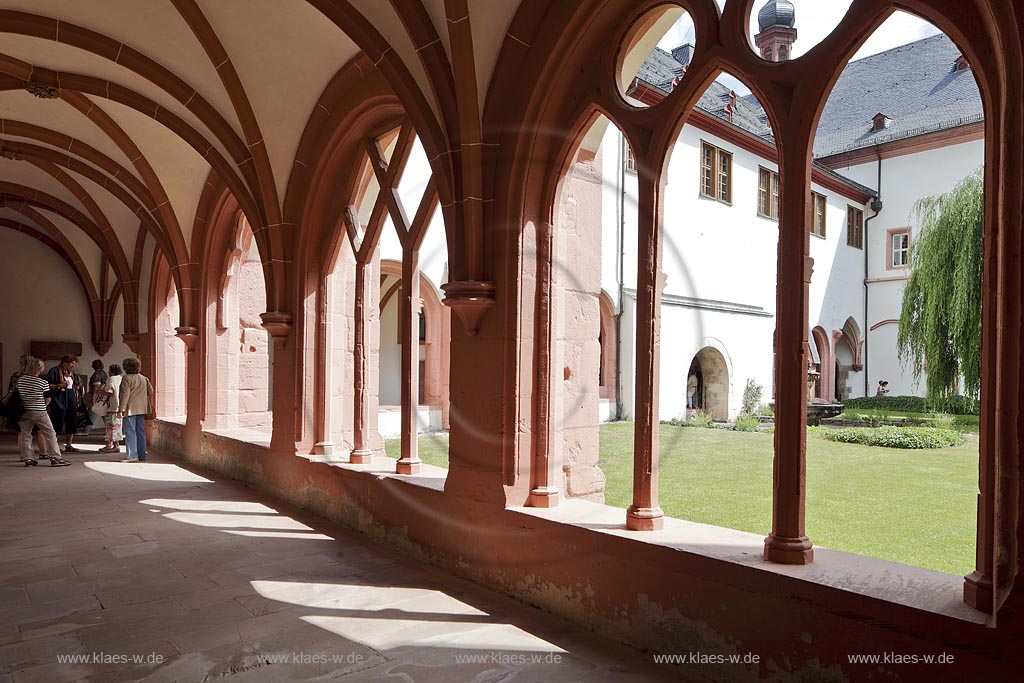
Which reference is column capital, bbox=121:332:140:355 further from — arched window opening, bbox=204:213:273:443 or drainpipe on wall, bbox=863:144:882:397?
drainpipe on wall, bbox=863:144:882:397

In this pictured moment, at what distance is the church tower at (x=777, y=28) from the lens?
66.6 ft

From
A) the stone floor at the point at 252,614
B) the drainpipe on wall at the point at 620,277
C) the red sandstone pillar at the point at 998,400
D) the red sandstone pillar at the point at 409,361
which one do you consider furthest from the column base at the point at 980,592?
the drainpipe on wall at the point at 620,277

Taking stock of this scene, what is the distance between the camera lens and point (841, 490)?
7496mm

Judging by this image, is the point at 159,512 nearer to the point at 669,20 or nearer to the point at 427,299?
the point at 669,20

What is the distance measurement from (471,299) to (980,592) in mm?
2266

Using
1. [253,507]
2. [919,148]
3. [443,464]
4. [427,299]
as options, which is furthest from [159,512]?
[919,148]

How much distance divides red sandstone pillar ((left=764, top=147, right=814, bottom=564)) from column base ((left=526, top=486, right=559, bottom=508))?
1144mm

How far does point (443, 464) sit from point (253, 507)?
3.80m

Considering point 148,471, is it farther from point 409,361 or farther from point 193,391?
point 409,361

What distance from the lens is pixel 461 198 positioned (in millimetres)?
3551

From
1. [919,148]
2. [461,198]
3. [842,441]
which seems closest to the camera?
[461,198]

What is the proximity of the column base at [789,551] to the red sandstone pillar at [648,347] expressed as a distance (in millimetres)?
538

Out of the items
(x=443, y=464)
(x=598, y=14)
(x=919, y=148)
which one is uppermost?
(x=919, y=148)

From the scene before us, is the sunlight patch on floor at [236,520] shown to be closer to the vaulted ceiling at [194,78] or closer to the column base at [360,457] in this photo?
the column base at [360,457]
